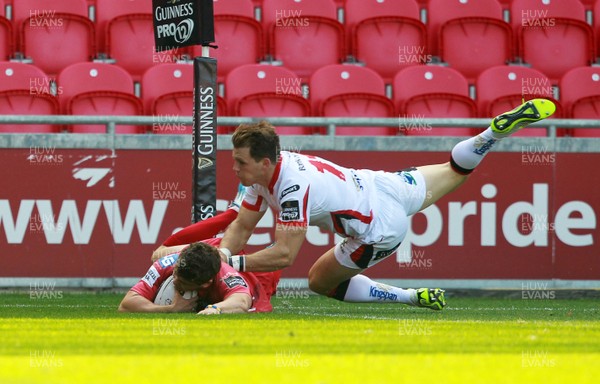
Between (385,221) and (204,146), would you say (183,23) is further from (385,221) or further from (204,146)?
(385,221)

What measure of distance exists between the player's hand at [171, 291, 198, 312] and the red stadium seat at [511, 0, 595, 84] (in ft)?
24.5

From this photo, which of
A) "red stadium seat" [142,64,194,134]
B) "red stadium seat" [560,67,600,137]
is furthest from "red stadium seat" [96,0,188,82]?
"red stadium seat" [560,67,600,137]

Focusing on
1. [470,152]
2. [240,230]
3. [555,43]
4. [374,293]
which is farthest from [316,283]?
[555,43]

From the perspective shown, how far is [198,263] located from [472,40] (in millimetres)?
7444

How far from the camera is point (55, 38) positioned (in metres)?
13.5

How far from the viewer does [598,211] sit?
1172cm

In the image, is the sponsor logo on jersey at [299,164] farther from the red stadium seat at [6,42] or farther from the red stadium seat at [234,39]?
the red stadium seat at [6,42]

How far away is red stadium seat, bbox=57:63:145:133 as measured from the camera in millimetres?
12328

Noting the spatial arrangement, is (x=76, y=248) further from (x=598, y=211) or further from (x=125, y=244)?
(x=598, y=211)

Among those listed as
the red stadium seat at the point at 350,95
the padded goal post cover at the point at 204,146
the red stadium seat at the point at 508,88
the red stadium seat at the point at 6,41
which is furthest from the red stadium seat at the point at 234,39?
the padded goal post cover at the point at 204,146

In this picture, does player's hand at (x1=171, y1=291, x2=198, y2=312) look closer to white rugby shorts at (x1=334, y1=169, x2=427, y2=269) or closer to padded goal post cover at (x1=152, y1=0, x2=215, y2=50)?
white rugby shorts at (x1=334, y1=169, x2=427, y2=269)

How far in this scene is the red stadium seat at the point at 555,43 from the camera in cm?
1456

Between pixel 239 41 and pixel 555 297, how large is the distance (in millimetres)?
4660
